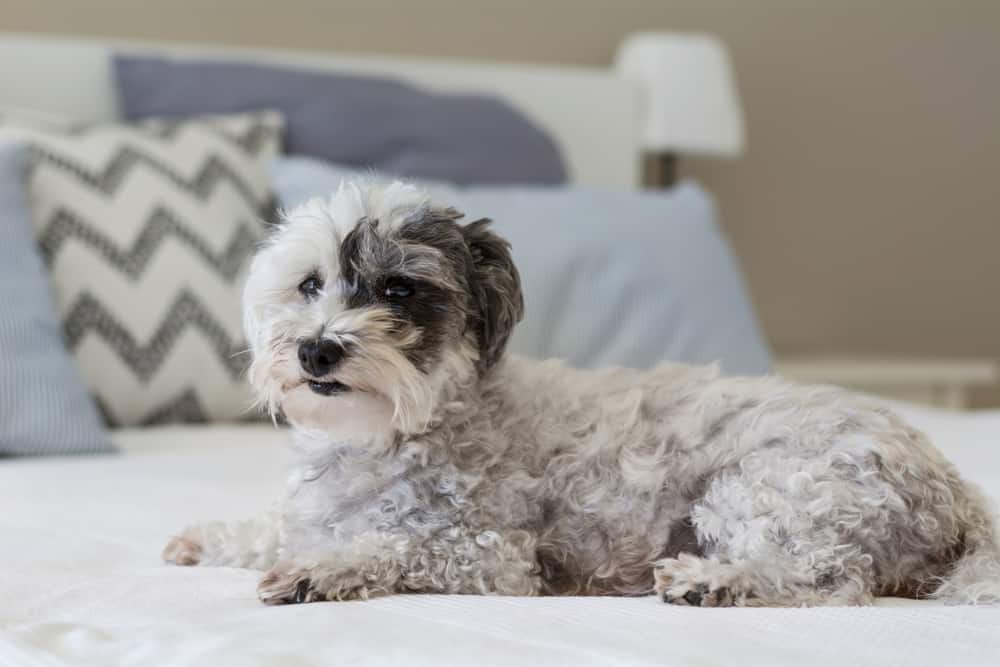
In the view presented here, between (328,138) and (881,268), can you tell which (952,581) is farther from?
(881,268)

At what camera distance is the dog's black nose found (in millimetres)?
1398

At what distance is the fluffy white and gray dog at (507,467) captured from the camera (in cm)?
139

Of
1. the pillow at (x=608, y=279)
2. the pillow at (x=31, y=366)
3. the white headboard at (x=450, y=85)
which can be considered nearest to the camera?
the pillow at (x=31, y=366)

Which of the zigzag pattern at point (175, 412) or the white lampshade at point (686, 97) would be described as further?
the white lampshade at point (686, 97)

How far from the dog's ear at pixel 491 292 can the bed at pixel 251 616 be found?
358 mm

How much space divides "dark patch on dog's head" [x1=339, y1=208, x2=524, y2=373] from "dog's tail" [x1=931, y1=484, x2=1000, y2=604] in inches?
23.3

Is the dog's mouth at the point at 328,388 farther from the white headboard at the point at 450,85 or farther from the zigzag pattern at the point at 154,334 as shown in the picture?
the white headboard at the point at 450,85

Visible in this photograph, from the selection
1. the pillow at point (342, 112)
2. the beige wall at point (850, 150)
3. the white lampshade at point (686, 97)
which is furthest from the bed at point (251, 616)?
the beige wall at point (850, 150)

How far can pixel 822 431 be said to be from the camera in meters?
1.46

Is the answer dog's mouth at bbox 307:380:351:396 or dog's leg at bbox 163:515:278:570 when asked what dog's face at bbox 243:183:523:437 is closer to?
dog's mouth at bbox 307:380:351:396

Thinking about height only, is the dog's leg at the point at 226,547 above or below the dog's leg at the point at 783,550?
below

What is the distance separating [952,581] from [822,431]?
0.72 ft

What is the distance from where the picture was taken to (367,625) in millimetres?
1133

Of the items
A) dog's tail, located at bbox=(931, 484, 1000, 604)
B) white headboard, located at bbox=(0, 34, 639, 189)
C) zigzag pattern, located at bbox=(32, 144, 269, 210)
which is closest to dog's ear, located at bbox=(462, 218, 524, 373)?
dog's tail, located at bbox=(931, 484, 1000, 604)
